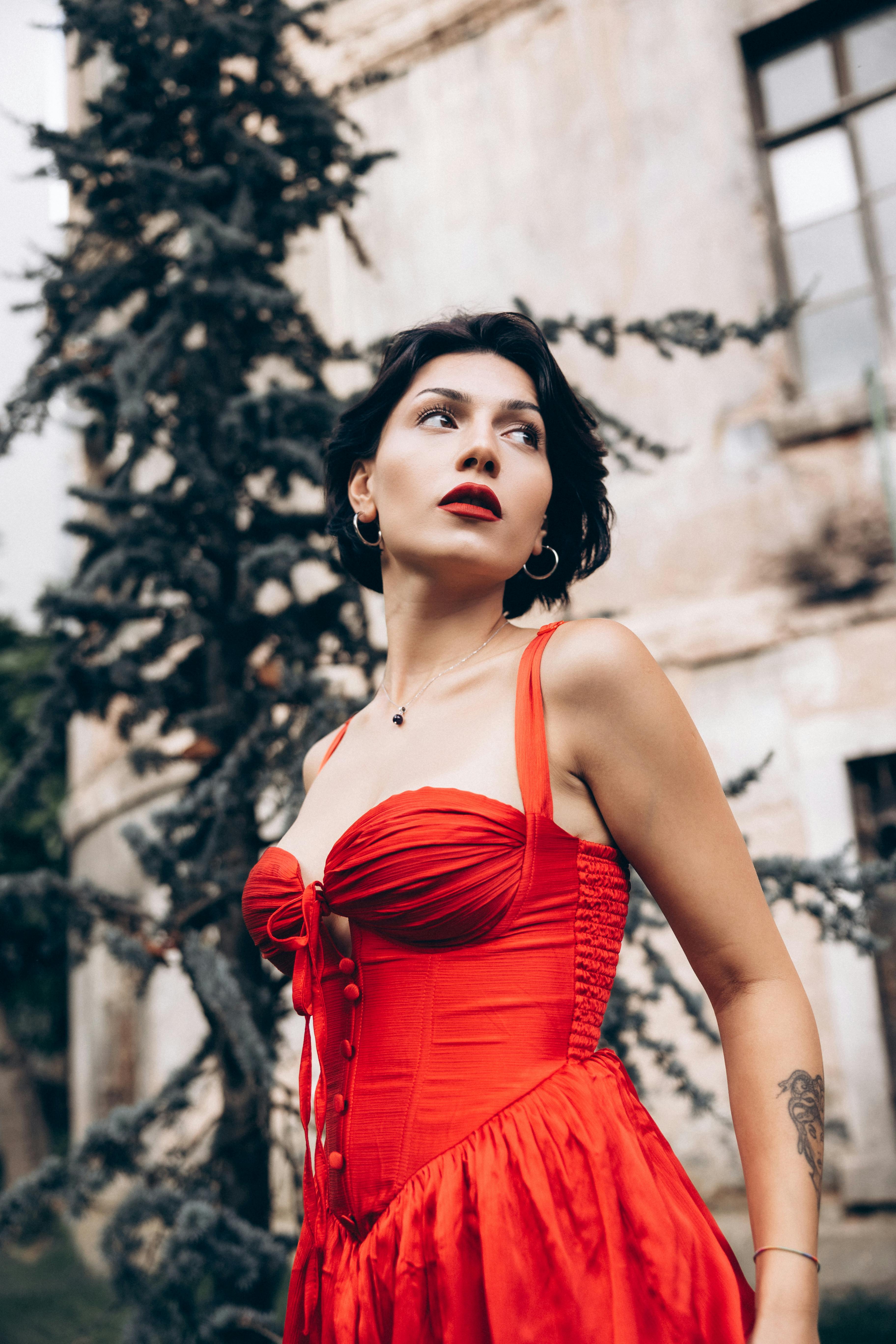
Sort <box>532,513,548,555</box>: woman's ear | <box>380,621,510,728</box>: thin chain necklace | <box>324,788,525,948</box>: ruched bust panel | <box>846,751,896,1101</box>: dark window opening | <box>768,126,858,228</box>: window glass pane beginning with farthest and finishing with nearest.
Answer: <box>768,126,858,228</box>: window glass pane → <box>846,751,896,1101</box>: dark window opening → <box>532,513,548,555</box>: woman's ear → <box>380,621,510,728</box>: thin chain necklace → <box>324,788,525,948</box>: ruched bust panel

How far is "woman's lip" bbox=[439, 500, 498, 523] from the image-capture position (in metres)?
1.56

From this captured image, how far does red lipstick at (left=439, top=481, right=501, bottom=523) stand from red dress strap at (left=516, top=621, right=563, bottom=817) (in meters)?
0.22

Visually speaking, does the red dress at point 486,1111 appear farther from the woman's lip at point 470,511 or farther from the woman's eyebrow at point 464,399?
the woman's eyebrow at point 464,399

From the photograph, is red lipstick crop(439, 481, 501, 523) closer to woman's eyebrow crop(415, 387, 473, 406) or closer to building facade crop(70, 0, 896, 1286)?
woman's eyebrow crop(415, 387, 473, 406)

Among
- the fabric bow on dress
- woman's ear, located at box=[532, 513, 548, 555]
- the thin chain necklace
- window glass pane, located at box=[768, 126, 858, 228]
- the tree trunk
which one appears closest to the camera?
the fabric bow on dress

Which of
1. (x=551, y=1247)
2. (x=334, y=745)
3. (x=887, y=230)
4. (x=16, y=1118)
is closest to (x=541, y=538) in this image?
(x=334, y=745)

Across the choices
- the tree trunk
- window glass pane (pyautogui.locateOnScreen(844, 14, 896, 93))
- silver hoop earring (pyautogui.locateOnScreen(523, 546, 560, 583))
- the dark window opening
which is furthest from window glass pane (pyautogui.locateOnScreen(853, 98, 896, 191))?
the tree trunk

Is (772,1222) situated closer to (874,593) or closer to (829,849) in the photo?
(829,849)

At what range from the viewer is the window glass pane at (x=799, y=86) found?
6.20 meters

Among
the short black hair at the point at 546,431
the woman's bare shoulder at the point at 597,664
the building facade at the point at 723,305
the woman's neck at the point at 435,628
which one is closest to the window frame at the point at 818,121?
the building facade at the point at 723,305

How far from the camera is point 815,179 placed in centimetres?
617

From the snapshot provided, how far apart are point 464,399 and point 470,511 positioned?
22 cm

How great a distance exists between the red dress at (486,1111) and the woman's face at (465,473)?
0.67 feet

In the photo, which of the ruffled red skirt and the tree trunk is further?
the tree trunk
